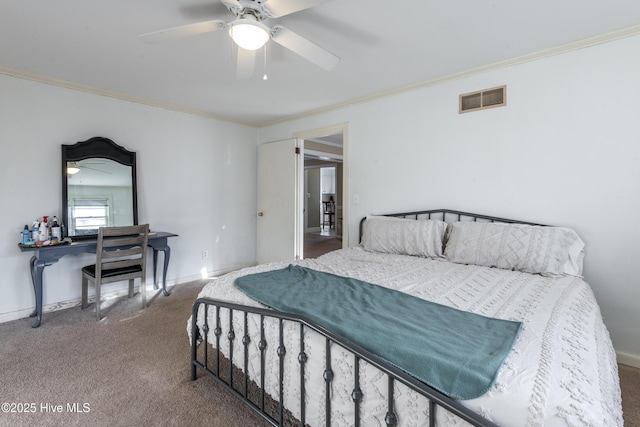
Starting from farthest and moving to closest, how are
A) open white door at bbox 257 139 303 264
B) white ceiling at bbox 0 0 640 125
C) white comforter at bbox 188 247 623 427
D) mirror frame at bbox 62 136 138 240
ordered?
1. open white door at bbox 257 139 303 264
2. mirror frame at bbox 62 136 138 240
3. white ceiling at bbox 0 0 640 125
4. white comforter at bbox 188 247 623 427

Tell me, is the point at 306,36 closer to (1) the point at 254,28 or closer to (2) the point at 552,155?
(1) the point at 254,28

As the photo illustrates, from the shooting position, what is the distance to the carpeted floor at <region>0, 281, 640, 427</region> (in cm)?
162

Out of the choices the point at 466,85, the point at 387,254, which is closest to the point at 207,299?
the point at 387,254

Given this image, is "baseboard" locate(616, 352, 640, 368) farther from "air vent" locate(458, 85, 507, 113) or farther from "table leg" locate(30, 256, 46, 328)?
"table leg" locate(30, 256, 46, 328)

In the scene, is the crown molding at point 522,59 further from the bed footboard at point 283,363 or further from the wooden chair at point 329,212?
the wooden chair at point 329,212

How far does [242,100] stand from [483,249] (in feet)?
9.84

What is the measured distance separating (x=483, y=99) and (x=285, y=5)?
6.52 feet

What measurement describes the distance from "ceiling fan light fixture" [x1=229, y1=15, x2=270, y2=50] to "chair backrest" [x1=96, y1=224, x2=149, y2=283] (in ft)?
7.09

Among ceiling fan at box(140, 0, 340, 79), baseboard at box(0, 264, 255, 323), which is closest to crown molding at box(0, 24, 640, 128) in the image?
ceiling fan at box(140, 0, 340, 79)

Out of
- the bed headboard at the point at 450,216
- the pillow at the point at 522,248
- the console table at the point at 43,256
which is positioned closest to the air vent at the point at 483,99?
the bed headboard at the point at 450,216

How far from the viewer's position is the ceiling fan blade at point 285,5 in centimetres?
149

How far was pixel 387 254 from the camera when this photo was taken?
2770mm

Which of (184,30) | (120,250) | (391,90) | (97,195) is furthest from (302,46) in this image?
(97,195)

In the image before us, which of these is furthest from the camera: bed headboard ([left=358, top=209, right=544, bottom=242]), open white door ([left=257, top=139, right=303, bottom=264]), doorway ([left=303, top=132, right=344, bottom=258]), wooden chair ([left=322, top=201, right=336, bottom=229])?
wooden chair ([left=322, top=201, right=336, bottom=229])
